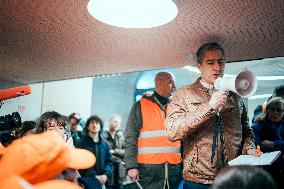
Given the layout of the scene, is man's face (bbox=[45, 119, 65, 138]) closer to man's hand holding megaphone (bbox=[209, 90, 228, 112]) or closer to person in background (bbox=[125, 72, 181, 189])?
person in background (bbox=[125, 72, 181, 189])

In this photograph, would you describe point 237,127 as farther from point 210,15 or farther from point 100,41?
point 100,41

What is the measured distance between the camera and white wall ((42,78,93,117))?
796 centimetres

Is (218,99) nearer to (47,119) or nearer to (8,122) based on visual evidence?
(47,119)

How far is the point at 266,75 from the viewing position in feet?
27.0

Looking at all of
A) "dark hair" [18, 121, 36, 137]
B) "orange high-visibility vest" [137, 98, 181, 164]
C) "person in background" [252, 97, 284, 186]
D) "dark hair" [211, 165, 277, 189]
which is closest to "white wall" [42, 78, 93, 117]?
"dark hair" [18, 121, 36, 137]

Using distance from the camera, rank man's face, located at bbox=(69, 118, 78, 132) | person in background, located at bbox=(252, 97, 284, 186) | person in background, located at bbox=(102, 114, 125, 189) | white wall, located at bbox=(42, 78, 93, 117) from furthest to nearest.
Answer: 1. white wall, located at bbox=(42, 78, 93, 117)
2. person in background, located at bbox=(102, 114, 125, 189)
3. man's face, located at bbox=(69, 118, 78, 132)
4. person in background, located at bbox=(252, 97, 284, 186)

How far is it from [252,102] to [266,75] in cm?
112

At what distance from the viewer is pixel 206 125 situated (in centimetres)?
253

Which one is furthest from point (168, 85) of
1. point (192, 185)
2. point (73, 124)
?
point (73, 124)

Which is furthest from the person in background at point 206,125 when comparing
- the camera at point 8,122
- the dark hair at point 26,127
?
the dark hair at point 26,127

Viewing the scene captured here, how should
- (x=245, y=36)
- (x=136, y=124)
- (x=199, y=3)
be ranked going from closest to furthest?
1. (x=199, y=3)
2. (x=245, y=36)
3. (x=136, y=124)

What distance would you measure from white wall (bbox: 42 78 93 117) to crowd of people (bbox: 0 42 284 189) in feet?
10.4

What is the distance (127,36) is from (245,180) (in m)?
1.61

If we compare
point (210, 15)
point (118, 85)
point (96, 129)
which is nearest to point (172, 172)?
point (210, 15)
